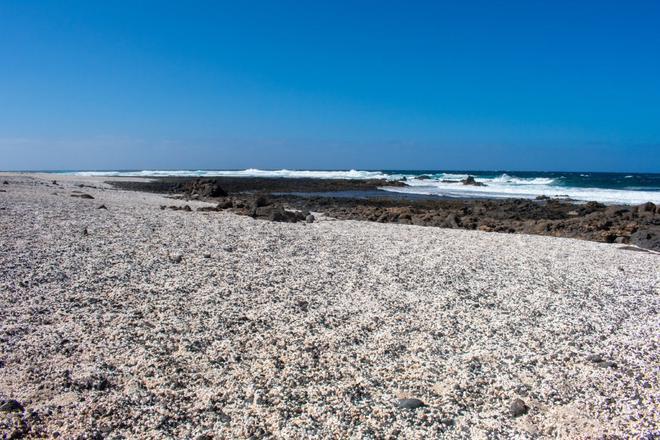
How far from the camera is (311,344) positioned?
503cm

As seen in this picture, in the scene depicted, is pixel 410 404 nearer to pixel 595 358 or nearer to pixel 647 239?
pixel 595 358

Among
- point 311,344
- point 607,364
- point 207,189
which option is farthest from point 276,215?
point 207,189

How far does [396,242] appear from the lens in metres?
12.0

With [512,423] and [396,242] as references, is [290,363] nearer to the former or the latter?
[512,423]

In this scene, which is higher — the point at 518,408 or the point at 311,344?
the point at 311,344

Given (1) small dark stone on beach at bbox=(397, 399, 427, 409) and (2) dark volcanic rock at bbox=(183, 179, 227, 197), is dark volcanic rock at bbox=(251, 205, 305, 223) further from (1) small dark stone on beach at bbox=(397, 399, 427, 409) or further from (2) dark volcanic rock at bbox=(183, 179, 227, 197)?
(2) dark volcanic rock at bbox=(183, 179, 227, 197)

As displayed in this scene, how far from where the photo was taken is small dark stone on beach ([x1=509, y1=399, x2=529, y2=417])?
3.87 meters

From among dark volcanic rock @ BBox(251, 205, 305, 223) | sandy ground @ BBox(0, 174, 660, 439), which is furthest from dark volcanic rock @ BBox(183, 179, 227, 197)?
sandy ground @ BBox(0, 174, 660, 439)

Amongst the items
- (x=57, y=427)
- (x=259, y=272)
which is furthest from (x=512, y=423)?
(x=259, y=272)

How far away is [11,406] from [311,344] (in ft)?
8.64

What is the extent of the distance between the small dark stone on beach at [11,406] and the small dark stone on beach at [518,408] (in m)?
3.82

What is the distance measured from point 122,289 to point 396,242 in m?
7.11

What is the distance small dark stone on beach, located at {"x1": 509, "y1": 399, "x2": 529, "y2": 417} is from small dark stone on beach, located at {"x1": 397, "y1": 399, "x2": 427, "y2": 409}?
72 cm

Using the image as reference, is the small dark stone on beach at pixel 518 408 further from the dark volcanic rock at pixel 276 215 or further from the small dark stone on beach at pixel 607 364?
the dark volcanic rock at pixel 276 215
